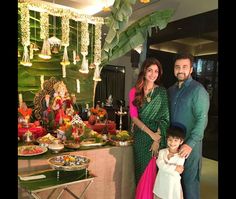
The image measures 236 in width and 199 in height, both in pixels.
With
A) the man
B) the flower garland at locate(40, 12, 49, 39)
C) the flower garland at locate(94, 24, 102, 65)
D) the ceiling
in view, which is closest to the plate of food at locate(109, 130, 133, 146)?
the man

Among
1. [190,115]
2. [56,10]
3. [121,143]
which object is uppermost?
[56,10]

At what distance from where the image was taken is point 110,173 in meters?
2.24

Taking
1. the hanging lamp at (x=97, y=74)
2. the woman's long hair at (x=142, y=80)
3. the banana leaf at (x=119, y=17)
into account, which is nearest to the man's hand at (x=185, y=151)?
the woman's long hair at (x=142, y=80)

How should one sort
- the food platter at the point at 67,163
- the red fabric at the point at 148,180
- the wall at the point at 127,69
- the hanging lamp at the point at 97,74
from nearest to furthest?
the food platter at the point at 67,163
the red fabric at the point at 148,180
the wall at the point at 127,69
the hanging lamp at the point at 97,74

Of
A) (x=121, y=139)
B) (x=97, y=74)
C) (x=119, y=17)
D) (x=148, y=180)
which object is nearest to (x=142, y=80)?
(x=121, y=139)

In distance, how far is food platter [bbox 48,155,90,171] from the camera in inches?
68.4

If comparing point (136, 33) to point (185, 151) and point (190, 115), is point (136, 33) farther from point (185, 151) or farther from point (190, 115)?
point (185, 151)

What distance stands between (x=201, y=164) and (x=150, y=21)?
4.31 feet

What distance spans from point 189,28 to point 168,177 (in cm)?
117

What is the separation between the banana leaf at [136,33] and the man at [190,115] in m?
0.47

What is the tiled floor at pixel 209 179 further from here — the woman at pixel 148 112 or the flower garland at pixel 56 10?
the flower garland at pixel 56 10

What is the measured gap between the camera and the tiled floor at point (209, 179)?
Result: 1.88 meters
